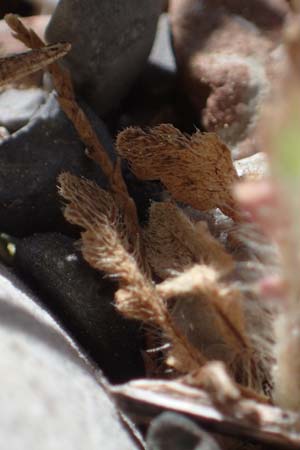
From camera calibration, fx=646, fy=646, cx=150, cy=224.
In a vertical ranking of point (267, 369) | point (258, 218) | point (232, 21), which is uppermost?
point (258, 218)

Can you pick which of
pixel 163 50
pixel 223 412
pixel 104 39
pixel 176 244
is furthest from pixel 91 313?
pixel 163 50

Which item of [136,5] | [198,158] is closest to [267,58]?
[136,5]

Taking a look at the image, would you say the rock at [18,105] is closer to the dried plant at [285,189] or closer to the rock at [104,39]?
the rock at [104,39]

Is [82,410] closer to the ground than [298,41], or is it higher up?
closer to the ground

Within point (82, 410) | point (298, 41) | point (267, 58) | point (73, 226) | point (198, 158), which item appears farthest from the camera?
point (267, 58)

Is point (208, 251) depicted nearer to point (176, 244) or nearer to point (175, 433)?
point (176, 244)

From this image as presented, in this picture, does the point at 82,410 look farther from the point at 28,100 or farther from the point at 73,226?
the point at 28,100

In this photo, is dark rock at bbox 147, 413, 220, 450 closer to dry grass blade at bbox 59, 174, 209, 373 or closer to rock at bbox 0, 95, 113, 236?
dry grass blade at bbox 59, 174, 209, 373
